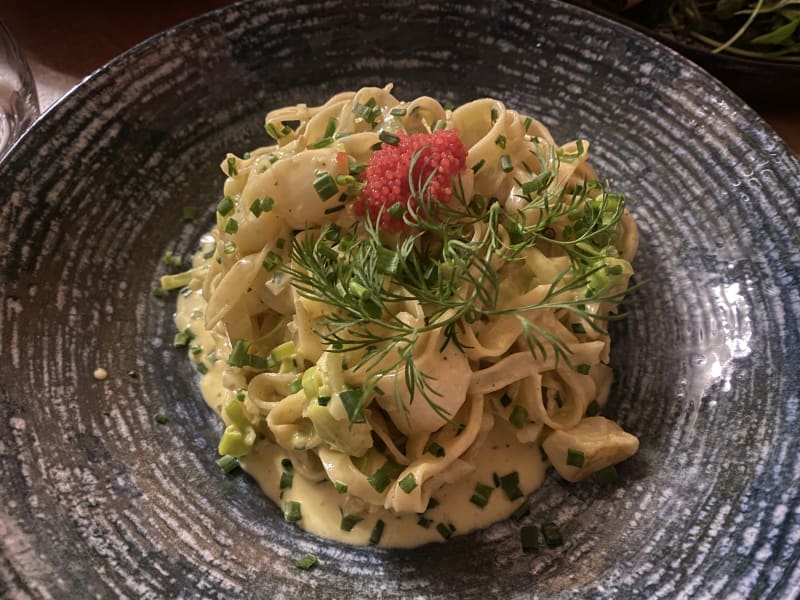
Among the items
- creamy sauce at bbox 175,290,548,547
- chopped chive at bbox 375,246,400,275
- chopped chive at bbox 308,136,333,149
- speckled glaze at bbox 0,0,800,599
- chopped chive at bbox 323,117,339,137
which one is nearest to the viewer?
speckled glaze at bbox 0,0,800,599

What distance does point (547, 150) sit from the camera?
2725mm

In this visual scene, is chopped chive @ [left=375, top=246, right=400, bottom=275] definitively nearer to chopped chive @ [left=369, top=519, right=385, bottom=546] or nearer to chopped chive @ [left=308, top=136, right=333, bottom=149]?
chopped chive @ [left=308, top=136, right=333, bottom=149]

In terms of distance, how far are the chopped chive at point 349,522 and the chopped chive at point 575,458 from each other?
0.75m

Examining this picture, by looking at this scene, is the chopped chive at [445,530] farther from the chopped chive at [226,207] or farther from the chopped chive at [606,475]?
the chopped chive at [226,207]

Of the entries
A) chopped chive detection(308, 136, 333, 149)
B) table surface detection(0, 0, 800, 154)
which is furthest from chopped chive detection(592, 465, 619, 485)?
table surface detection(0, 0, 800, 154)

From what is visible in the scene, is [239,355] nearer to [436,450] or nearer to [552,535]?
[436,450]

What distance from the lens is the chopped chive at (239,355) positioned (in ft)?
8.29

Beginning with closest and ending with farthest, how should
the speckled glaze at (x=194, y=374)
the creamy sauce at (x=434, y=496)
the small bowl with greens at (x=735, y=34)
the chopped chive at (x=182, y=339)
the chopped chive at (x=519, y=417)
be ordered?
the speckled glaze at (x=194, y=374), the creamy sauce at (x=434, y=496), the chopped chive at (x=519, y=417), the chopped chive at (x=182, y=339), the small bowl with greens at (x=735, y=34)

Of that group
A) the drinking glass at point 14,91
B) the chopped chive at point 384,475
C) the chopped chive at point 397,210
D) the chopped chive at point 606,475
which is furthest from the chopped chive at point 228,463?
the drinking glass at point 14,91

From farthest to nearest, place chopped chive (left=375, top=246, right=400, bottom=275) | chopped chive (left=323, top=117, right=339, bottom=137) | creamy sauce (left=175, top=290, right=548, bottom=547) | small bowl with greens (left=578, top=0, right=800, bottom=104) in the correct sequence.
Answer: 1. small bowl with greens (left=578, top=0, right=800, bottom=104)
2. chopped chive (left=323, top=117, right=339, bottom=137)
3. creamy sauce (left=175, top=290, right=548, bottom=547)
4. chopped chive (left=375, top=246, right=400, bottom=275)

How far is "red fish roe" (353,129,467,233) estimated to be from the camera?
227 cm

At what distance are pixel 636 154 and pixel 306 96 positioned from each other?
1.59 m

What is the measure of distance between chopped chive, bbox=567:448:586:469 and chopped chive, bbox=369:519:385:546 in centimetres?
69

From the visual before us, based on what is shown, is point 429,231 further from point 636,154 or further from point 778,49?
point 778,49
